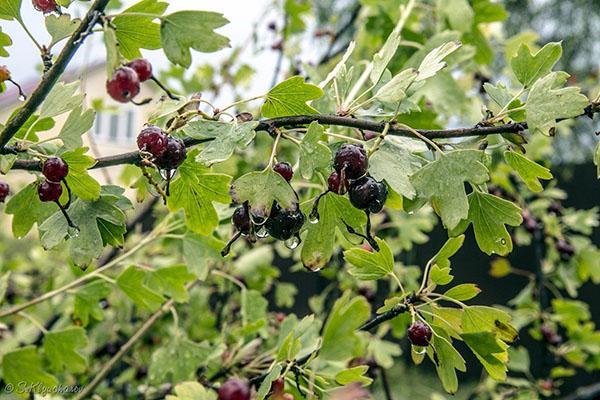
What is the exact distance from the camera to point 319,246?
1.75 feet

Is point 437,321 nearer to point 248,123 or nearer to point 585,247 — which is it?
point 248,123

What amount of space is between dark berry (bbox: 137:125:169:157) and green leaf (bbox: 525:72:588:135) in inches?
11.3

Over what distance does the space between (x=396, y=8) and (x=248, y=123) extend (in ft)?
2.54

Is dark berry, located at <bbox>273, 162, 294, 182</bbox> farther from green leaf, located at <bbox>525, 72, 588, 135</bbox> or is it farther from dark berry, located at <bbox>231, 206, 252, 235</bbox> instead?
green leaf, located at <bbox>525, 72, 588, 135</bbox>

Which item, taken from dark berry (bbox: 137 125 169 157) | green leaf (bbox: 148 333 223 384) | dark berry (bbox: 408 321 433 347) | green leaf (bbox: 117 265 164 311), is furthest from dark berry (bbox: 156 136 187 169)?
green leaf (bbox: 148 333 223 384)

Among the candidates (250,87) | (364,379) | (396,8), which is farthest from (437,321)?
(250,87)

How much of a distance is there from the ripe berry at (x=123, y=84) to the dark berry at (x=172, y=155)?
5 centimetres

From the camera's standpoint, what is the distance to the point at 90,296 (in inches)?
33.4

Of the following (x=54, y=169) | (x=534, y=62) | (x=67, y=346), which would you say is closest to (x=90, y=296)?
(x=67, y=346)

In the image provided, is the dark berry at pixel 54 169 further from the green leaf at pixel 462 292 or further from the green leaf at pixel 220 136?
the green leaf at pixel 462 292

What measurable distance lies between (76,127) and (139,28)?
109 mm

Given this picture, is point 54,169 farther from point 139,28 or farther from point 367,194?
point 367,194

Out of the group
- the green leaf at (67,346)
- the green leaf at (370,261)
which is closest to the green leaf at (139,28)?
the green leaf at (370,261)

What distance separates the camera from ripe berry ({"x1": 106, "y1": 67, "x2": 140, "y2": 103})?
45cm
